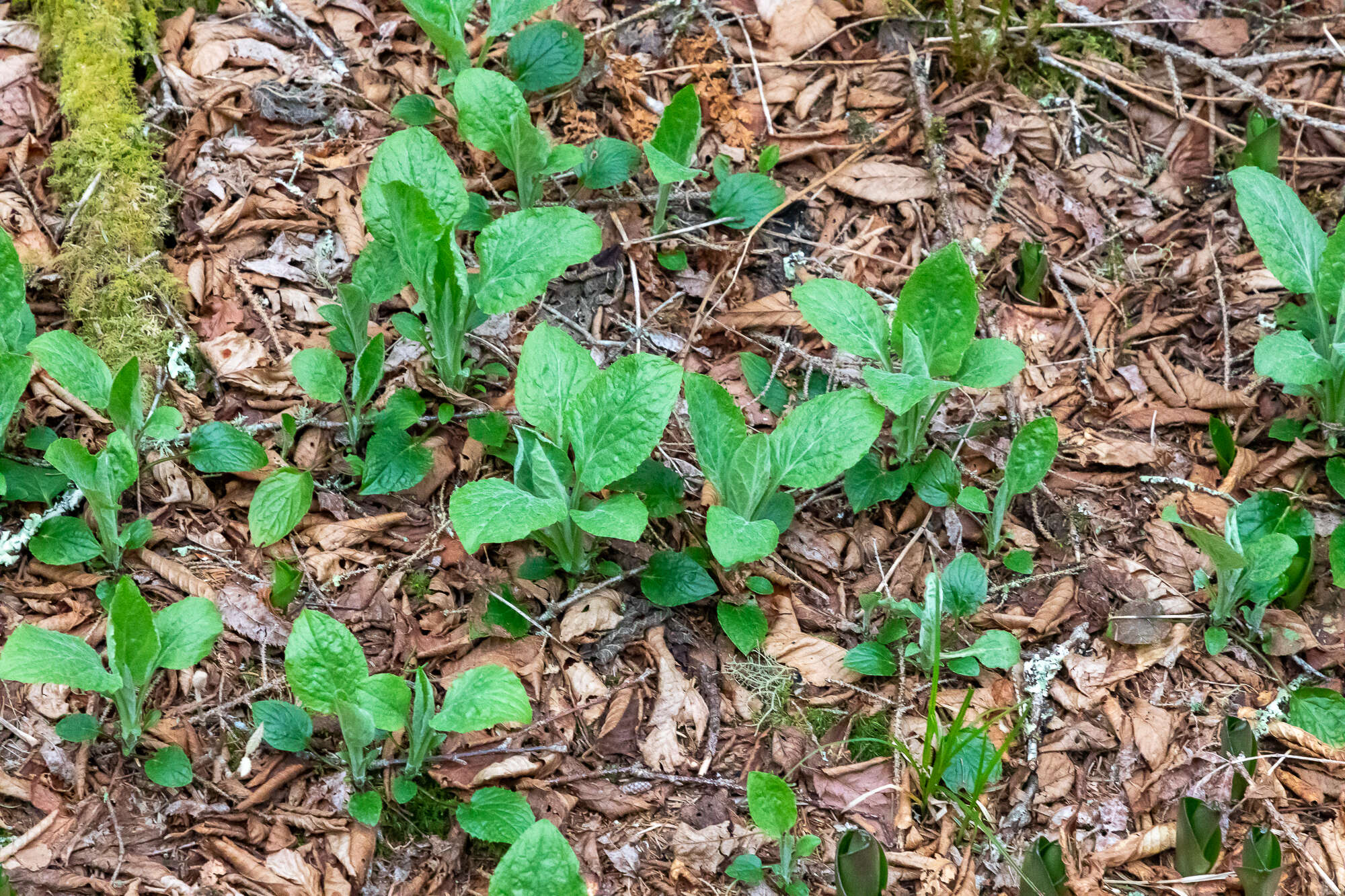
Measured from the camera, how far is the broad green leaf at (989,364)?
2486 mm

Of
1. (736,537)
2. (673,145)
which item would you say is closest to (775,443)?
(736,537)

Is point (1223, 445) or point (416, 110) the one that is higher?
point (416, 110)

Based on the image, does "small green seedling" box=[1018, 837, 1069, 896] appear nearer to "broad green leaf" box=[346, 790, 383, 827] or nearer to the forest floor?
the forest floor

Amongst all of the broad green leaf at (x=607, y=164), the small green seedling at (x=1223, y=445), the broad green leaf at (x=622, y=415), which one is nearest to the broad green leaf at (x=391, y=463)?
the broad green leaf at (x=622, y=415)

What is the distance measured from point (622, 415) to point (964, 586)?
35.1 inches

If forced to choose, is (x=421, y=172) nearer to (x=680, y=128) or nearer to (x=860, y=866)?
(x=680, y=128)

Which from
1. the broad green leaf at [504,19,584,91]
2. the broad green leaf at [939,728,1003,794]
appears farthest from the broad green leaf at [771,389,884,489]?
the broad green leaf at [504,19,584,91]

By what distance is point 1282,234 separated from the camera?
267cm

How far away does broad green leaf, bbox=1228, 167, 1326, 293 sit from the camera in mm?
2662

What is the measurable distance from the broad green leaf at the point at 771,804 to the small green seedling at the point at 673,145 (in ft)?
4.95

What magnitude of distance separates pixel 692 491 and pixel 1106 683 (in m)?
1.06

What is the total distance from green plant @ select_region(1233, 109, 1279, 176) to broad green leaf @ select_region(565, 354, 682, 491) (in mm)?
2046

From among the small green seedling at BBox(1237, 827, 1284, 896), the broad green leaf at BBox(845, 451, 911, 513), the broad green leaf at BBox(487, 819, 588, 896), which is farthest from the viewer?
the broad green leaf at BBox(845, 451, 911, 513)

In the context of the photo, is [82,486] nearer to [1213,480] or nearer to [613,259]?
[613,259]
